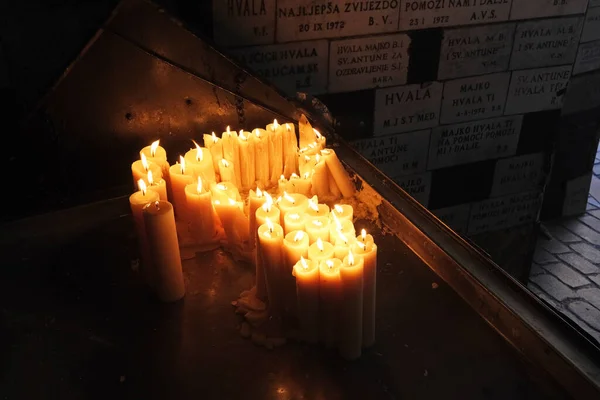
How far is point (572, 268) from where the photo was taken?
12.8ft

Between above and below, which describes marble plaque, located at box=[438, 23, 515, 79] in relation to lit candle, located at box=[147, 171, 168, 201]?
above

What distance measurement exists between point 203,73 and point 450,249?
118cm

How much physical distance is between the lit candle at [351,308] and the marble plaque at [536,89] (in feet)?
7.77

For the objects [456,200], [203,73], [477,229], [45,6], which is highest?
[45,6]

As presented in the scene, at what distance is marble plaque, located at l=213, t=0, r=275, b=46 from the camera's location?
8.14 feet

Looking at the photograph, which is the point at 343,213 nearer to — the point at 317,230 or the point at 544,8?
the point at 317,230

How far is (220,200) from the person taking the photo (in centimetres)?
184

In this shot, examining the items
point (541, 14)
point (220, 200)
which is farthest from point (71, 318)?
point (541, 14)

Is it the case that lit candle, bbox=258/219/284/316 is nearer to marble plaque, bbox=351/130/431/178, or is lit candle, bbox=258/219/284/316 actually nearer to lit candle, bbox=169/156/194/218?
lit candle, bbox=169/156/194/218

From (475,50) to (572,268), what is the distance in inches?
71.8

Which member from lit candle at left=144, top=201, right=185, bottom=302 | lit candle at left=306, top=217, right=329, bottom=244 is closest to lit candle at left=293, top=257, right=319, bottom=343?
lit candle at left=306, top=217, right=329, bottom=244

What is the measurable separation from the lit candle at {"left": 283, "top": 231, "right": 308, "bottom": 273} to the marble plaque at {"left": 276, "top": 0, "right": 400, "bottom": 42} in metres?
1.44

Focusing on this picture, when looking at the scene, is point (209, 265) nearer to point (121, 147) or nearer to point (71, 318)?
point (71, 318)

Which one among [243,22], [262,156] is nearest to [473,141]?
[243,22]
